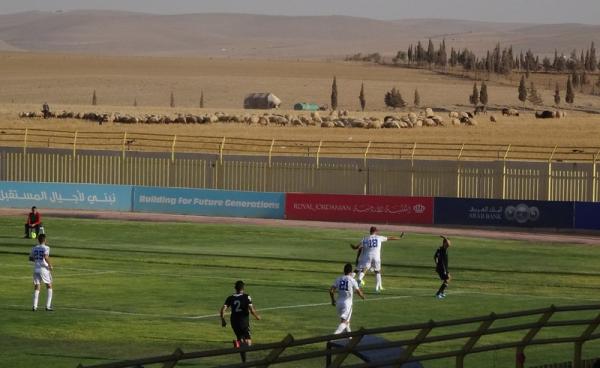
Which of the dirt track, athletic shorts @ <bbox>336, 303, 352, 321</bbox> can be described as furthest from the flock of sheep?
athletic shorts @ <bbox>336, 303, 352, 321</bbox>

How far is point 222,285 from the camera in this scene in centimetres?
3656

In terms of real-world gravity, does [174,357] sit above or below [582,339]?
above

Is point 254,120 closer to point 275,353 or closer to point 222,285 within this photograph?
point 222,285

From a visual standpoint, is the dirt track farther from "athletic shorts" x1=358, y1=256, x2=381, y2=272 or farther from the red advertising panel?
"athletic shorts" x1=358, y1=256, x2=381, y2=272

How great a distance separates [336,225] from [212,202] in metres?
6.60

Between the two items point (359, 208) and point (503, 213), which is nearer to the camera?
point (503, 213)

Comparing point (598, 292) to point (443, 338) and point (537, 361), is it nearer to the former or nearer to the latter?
point (537, 361)

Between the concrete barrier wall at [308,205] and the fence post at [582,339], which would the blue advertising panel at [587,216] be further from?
the fence post at [582,339]

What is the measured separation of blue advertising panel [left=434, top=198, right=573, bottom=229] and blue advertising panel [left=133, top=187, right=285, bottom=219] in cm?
753

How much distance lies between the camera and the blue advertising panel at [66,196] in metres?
62.8

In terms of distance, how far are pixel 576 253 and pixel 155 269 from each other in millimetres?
15789

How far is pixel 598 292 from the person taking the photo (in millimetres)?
36469

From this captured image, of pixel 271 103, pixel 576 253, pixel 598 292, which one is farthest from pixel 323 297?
pixel 271 103

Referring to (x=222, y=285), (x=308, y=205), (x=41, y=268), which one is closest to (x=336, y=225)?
(x=308, y=205)
